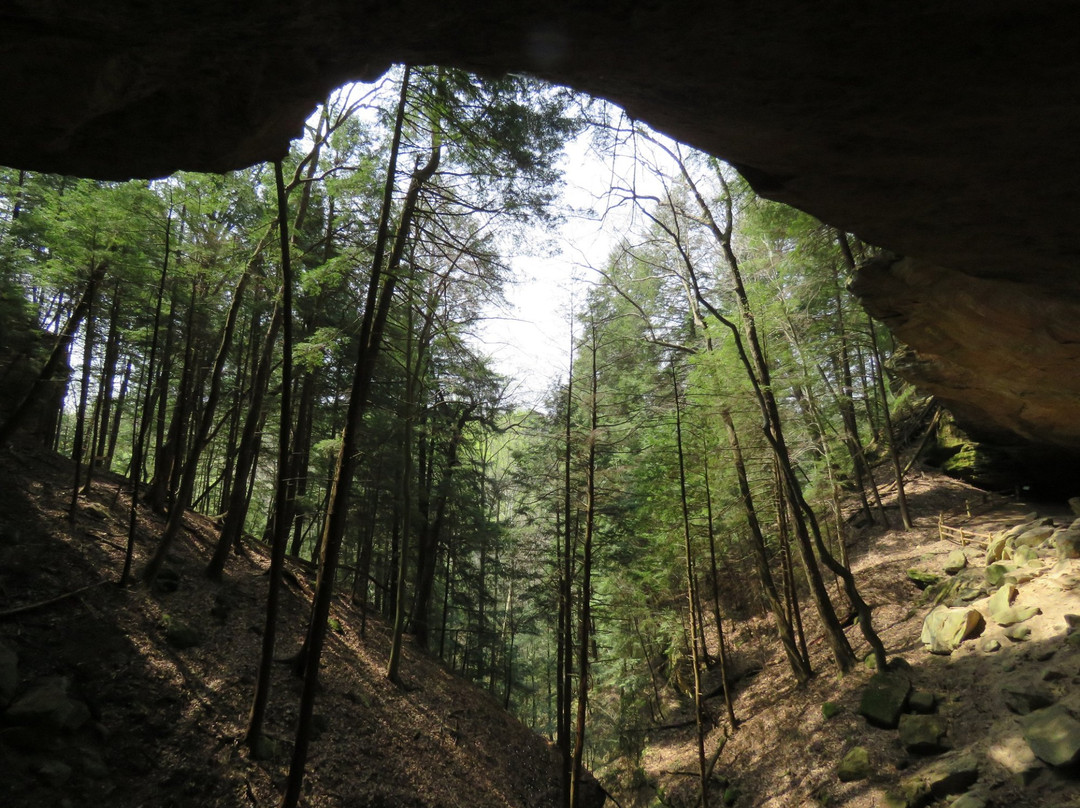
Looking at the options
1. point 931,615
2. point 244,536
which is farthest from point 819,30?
point 244,536

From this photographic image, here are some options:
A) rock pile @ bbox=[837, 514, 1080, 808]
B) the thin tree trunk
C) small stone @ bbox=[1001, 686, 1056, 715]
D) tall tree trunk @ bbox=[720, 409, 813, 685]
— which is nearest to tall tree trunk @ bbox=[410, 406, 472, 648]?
tall tree trunk @ bbox=[720, 409, 813, 685]

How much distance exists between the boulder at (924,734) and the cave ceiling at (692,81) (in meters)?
6.57

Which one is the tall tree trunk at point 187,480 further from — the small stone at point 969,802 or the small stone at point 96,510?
the small stone at point 969,802

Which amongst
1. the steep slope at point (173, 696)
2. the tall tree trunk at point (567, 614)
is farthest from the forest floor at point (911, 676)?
the steep slope at point (173, 696)

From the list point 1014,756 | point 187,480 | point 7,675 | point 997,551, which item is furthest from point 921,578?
point 7,675

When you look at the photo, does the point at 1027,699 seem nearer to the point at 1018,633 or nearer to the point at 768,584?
the point at 1018,633

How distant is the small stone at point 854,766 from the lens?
7.77 m

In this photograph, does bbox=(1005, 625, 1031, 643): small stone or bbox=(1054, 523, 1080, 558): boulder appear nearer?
bbox=(1005, 625, 1031, 643): small stone

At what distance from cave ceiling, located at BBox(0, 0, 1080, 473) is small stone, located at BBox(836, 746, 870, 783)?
744 cm

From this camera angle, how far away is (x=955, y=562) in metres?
10.8

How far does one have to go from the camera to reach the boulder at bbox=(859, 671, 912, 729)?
8.25 metres

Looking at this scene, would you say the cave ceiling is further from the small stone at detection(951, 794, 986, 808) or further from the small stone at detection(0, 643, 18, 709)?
the small stone at detection(951, 794, 986, 808)

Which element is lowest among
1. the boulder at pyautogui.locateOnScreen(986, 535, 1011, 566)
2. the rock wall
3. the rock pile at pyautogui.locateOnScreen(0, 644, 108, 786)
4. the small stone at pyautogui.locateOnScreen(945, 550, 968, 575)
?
the rock pile at pyautogui.locateOnScreen(0, 644, 108, 786)

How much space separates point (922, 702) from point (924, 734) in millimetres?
621
